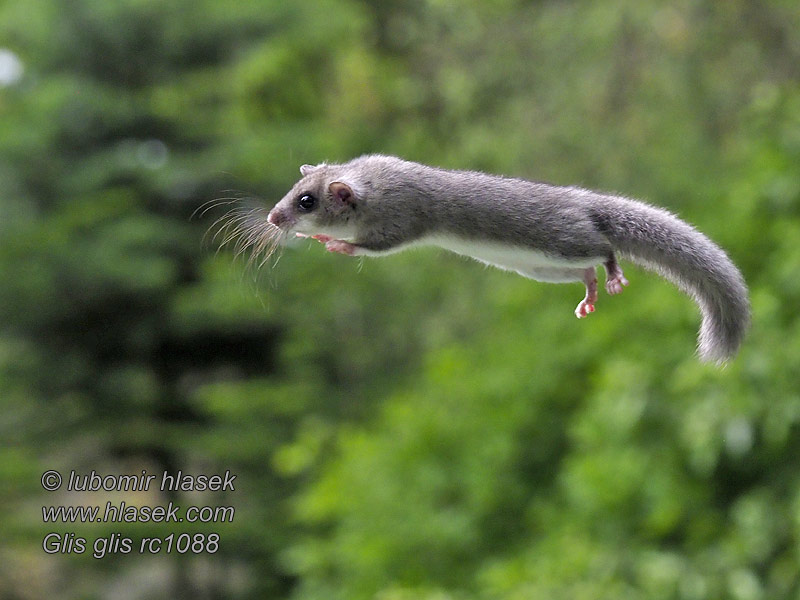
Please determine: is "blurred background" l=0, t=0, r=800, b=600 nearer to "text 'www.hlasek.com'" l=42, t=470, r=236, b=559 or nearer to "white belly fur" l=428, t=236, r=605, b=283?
"text 'www.hlasek.com'" l=42, t=470, r=236, b=559

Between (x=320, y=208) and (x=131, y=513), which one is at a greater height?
(x=131, y=513)

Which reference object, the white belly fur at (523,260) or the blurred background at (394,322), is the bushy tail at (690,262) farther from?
the blurred background at (394,322)

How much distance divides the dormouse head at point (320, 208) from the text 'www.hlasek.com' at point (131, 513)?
2.31m

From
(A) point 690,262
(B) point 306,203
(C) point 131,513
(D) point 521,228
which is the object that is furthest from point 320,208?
(C) point 131,513

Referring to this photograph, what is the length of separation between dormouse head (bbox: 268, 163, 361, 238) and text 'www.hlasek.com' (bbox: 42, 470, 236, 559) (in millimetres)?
2314

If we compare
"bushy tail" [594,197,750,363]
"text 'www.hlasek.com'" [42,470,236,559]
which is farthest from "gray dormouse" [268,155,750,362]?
"text 'www.hlasek.com'" [42,470,236,559]

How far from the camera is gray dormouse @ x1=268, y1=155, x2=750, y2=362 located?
171 centimetres

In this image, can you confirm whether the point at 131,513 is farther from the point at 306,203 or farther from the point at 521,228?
the point at 521,228

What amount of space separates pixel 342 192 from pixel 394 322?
20.8 ft

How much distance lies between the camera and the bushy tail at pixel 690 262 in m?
1.69

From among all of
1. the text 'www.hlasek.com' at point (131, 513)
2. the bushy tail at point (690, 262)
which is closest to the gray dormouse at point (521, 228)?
the bushy tail at point (690, 262)

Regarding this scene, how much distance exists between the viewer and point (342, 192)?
1.83 m

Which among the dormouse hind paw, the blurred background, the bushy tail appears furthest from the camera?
the blurred background

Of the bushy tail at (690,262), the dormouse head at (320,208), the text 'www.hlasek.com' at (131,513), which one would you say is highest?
the text 'www.hlasek.com' at (131,513)
